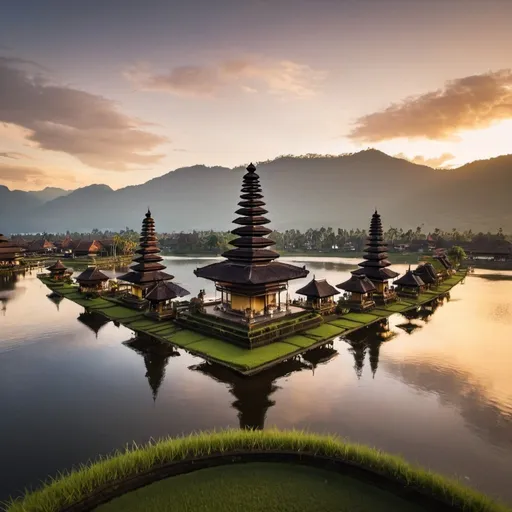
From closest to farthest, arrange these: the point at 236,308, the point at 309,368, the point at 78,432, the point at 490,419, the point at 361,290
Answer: the point at 78,432 → the point at 490,419 → the point at 309,368 → the point at 236,308 → the point at 361,290

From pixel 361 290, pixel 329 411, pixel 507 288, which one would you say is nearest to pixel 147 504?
pixel 329 411

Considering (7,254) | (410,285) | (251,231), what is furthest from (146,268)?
(7,254)

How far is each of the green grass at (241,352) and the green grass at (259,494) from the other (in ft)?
30.2

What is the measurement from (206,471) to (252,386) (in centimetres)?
741

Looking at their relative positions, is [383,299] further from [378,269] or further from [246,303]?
[246,303]

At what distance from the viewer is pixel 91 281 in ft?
132

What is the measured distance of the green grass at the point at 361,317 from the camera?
29.8 metres

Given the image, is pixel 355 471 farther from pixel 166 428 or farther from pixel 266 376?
pixel 266 376

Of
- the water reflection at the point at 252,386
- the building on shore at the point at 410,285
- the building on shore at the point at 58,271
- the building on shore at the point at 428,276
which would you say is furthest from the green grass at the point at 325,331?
the building on shore at the point at 58,271

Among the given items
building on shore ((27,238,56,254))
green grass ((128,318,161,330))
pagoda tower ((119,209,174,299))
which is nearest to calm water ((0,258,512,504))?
green grass ((128,318,161,330))

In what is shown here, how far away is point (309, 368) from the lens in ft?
64.4

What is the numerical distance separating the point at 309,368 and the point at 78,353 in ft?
51.8

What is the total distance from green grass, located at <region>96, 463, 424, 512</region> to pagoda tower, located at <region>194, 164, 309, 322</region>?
14.9 metres

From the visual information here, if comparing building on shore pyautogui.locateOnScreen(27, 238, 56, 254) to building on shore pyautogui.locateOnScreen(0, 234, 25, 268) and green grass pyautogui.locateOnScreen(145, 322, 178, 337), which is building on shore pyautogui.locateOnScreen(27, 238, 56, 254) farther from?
green grass pyautogui.locateOnScreen(145, 322, 178, 337)
